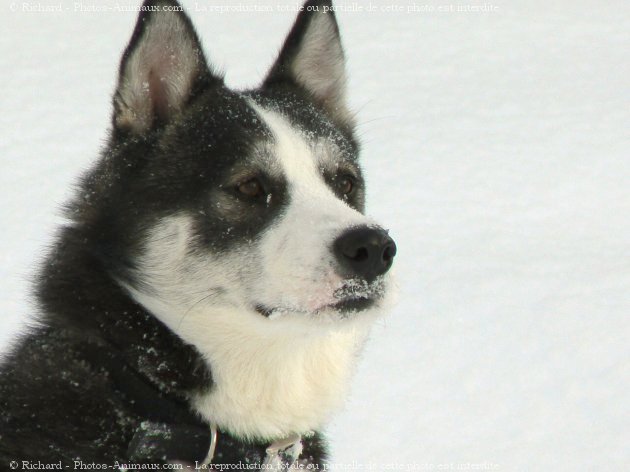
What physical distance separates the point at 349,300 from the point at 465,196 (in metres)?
5.52

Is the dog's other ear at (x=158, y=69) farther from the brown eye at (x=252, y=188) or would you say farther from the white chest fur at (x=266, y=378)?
the white chest fur at (x=266, y=378)

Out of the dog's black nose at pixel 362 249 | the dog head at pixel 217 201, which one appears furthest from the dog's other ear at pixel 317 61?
the dog's black nose at pixel 362 249

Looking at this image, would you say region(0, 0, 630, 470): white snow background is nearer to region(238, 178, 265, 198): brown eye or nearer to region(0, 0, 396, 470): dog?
region(0, 0, 396, 470): dog

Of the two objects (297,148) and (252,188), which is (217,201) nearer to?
(252,188)

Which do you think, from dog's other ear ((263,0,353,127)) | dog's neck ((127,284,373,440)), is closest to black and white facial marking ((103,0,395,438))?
dog's neck ((127,284,373,440))

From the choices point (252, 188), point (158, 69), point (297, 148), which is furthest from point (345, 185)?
point (158, 69)

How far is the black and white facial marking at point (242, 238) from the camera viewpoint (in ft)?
9.75

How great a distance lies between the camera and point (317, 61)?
3955 millimetres

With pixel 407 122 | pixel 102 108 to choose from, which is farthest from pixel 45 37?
pixel 407 122

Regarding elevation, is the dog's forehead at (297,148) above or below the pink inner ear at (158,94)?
below

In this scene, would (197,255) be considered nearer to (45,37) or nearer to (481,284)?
(481,284)

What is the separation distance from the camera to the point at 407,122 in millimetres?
10141

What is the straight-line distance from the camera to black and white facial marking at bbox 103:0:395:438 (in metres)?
2.97

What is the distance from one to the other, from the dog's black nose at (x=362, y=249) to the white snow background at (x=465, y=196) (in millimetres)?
874
